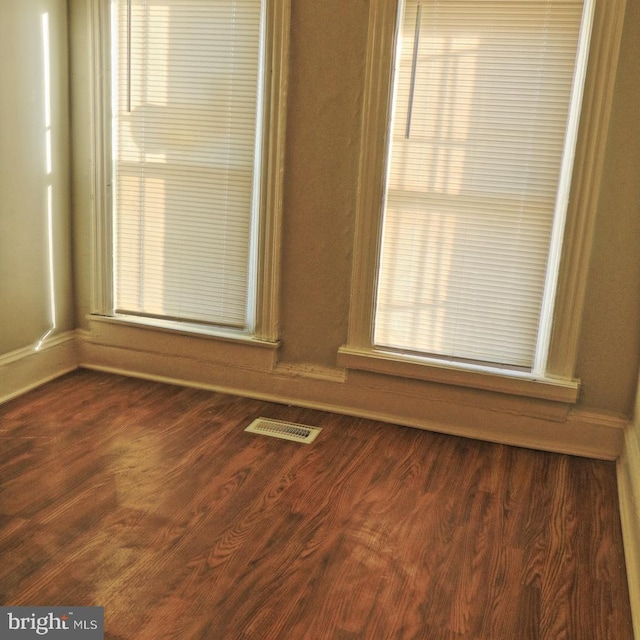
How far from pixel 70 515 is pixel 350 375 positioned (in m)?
1.43

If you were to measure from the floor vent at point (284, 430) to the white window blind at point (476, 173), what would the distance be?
0.57m

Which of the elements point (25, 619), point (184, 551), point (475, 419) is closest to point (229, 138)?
point (475, 419)

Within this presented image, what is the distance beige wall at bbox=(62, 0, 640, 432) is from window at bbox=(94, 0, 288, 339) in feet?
0.34

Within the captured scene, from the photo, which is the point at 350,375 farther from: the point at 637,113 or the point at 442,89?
the point at 637,113

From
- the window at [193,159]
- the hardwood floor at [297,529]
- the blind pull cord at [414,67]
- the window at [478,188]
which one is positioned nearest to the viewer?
the hardwood floor at [297,529]


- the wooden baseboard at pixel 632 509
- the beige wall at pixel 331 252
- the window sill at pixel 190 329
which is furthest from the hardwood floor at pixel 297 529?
the window sill at pixel 190 329

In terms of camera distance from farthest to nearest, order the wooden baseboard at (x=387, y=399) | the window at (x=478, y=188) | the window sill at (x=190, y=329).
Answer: the window sill at (x=190, y=329), the wooden baseboard at (x=387, y=399), the window at (x=478, y=188)

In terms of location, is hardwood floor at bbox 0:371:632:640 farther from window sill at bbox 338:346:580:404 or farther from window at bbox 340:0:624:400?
window at bbox 340:0:624:400

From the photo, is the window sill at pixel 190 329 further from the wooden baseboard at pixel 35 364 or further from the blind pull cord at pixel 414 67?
the blind pull cord at pixel 414 67

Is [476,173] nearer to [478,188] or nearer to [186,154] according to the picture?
[478,188]

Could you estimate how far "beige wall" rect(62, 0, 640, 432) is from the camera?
2805 millimetres

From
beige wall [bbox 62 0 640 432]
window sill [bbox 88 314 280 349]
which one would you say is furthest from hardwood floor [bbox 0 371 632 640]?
window sill [bbox 88 314 280 349]

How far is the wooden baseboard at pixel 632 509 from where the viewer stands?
6.49 ft

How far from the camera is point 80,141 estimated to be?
345 centimetres
